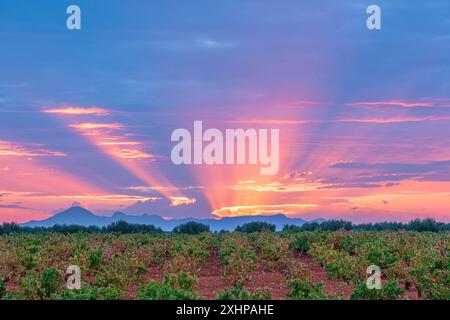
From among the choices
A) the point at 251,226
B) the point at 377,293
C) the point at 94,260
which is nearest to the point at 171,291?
the point at 377,293

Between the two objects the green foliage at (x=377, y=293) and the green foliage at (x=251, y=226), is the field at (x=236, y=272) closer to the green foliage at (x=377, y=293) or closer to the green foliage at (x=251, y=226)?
the green foliage at (x=377, y=293)

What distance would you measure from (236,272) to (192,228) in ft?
167

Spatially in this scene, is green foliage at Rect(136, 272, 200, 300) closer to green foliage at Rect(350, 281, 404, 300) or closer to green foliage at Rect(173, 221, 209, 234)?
green foliage at Rect(350, 281, 404, 300)

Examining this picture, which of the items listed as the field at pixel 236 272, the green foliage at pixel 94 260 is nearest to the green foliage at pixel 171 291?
the field at pixel 236 272

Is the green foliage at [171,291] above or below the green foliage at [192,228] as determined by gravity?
below

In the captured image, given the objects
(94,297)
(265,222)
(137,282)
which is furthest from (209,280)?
(265,222)

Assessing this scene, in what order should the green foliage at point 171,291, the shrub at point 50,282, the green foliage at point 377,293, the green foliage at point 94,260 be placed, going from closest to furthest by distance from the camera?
1. the green foliage at point 171,291
2. the green foliage at point 377,293
3. the shrub at point 50,282
4. the green foliage at point 94,260

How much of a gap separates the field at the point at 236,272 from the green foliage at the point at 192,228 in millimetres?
33373

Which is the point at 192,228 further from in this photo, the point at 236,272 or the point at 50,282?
the point at 50,282

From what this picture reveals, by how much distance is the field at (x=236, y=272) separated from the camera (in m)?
18.5

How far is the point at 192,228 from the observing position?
75.1 m

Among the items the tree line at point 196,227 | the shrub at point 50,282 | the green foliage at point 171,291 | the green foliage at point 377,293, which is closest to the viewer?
the green foliage at point 171,291
